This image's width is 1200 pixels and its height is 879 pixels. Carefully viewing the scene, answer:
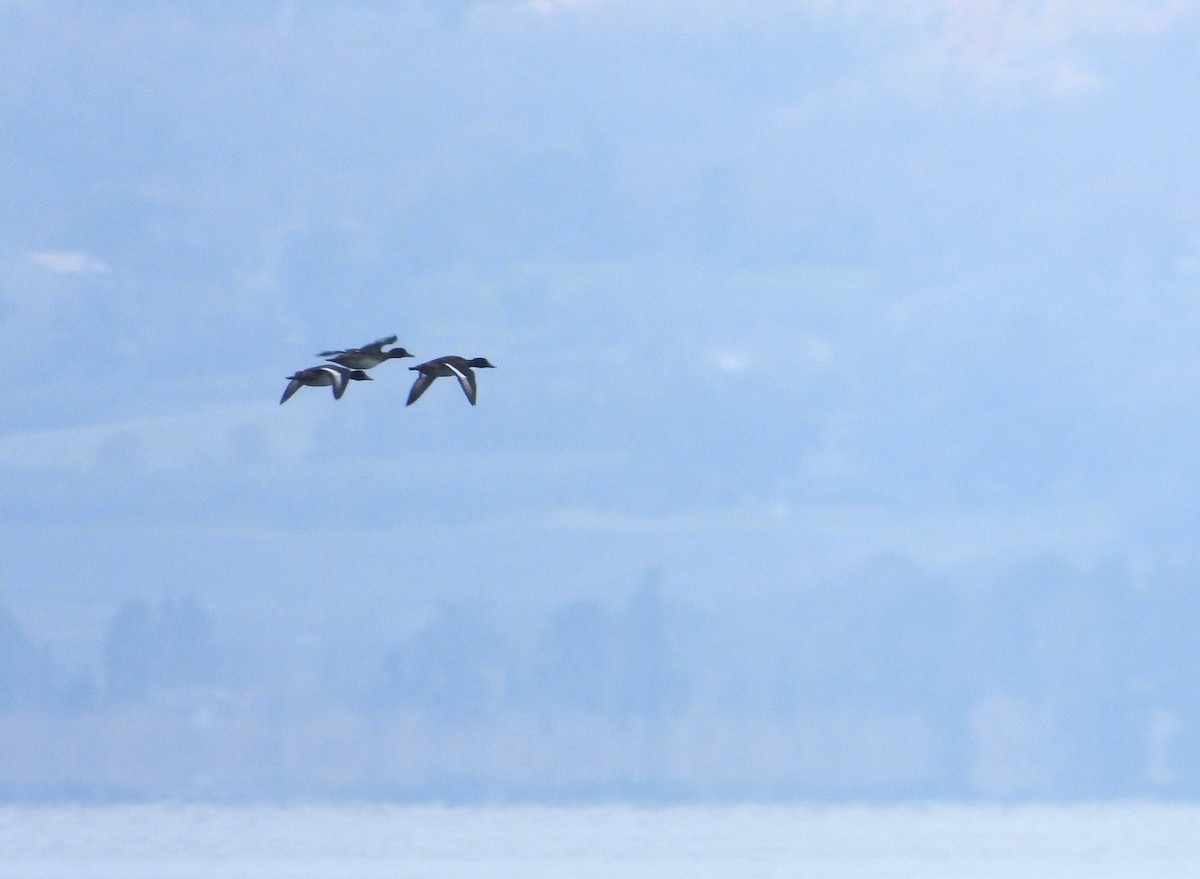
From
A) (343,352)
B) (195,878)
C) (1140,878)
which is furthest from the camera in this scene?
(195,878)

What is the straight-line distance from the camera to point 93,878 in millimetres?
102875

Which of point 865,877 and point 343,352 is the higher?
point 865,877

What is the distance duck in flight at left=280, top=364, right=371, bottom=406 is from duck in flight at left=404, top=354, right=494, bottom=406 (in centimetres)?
60

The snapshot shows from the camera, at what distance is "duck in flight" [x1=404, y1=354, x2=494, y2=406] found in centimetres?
2439

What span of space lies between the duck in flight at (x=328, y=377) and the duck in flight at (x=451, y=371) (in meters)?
0.60

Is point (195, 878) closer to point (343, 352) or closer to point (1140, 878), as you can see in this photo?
point (1140, 878)

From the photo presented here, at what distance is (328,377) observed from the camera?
24.0 meters

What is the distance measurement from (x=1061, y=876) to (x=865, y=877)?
28.3 ft

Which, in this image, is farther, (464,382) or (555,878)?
(555,878)

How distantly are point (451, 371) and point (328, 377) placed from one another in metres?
1.39

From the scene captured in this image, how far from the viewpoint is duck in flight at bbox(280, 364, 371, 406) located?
23.9 meters

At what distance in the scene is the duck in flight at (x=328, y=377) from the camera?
2388 cm

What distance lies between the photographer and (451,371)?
2467cm

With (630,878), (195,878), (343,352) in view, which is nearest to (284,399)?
(343,352)
